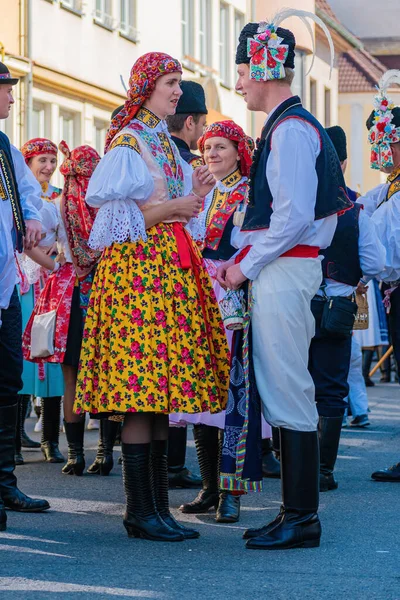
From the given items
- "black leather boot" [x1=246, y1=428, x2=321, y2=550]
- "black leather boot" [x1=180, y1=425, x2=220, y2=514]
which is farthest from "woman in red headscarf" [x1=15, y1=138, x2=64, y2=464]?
"black leather boot" [x1=246, y1=428, x2=321, y2=550]

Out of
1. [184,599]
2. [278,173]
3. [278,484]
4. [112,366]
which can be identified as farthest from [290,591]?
[278,484]

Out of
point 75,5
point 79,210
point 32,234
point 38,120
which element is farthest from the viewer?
point 75,5

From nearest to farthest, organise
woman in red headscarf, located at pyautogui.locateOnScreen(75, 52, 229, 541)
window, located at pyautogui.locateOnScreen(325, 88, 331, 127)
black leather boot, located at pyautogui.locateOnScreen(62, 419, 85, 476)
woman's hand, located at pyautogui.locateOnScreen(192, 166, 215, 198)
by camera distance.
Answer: woman in red headscarf, located at pyautogui.locateOnScreen(75, 52, 229, 541), woman's hand, located at pyautogui.locateOnScreen(192, 166, 215, 198), black leather boot, located at pyautogui.locateOnScreen(62, 419, 85, 476), window, located at pyautogui.locateOnScreen(325, 88, 331, 127)

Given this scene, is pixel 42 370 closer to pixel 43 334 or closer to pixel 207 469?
pixel 43 334

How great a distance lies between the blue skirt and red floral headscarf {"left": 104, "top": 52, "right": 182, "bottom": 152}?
2.97 m

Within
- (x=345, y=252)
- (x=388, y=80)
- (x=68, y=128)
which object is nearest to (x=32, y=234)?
(x=345, y=252)

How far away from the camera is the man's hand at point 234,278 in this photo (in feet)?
19.5

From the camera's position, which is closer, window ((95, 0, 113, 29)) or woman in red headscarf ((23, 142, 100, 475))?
woman in red headscarf ((23, 142, 100, 475))

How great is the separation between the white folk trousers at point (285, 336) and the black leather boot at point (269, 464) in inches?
98.8

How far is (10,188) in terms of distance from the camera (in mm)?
6426

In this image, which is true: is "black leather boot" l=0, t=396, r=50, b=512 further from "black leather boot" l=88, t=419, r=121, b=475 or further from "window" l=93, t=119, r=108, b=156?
"window" l=93, t=119, r=108, b=156

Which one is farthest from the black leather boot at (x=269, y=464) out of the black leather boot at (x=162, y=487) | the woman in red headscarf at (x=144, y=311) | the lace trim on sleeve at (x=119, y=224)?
the lace trim on sleeve at (x=119, y=224)

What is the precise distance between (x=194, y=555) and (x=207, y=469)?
1196 mm

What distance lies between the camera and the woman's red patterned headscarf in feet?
26.8
